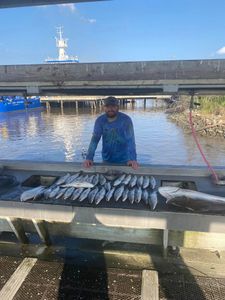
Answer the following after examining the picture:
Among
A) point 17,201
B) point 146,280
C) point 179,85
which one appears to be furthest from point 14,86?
point 146,280

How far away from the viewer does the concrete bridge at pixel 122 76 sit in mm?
3867

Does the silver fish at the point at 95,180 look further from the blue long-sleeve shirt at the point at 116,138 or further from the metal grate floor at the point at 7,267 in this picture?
the metal grate floor at the point at 7,267

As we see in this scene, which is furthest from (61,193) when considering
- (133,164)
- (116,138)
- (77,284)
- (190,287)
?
(190,287)

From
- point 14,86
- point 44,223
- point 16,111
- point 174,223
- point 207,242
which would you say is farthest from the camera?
point 16,111

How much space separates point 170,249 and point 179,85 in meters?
2.91

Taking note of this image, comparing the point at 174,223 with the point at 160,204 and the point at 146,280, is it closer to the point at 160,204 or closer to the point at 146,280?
the point at 160,204

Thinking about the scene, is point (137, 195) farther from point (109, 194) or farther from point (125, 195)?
point (109, 194)

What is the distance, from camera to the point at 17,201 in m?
4.35

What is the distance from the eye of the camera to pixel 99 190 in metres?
4.79

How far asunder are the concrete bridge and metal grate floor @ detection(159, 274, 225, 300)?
2.83 m

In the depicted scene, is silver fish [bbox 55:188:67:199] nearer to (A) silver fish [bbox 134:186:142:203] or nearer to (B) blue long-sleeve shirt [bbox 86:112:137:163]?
(A) silver fish [bbox 134:186:142:203]

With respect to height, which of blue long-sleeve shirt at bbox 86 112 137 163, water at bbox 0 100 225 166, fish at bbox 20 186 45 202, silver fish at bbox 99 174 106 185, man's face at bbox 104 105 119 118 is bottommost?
water at bbox 0 100 225 166

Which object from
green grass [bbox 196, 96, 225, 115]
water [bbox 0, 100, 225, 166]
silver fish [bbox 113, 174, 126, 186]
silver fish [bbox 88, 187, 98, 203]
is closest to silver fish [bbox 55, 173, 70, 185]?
silver fish [bbox 88, 187, 98, 203]

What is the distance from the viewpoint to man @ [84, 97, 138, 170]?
641cm
